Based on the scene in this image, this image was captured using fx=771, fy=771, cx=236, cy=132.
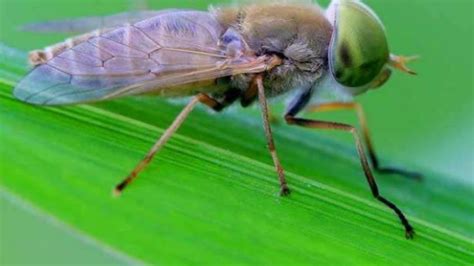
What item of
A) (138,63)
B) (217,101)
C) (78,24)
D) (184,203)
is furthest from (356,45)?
(78,24)

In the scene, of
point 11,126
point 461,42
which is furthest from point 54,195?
point 461,42

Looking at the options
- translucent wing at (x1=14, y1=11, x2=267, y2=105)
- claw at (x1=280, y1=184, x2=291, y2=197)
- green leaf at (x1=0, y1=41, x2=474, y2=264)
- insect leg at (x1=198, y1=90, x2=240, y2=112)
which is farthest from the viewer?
insect leg at (x1=198, y1=90, x2=240, y2=112)

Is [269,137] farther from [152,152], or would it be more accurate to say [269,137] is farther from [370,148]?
[370,148]

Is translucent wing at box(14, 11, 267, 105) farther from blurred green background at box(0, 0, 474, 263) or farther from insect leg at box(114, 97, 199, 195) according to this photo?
Result: blurred green background at box(0, 0, 474, 263)

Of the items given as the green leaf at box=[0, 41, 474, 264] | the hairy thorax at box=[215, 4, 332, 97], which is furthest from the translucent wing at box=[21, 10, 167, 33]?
the green leaf at box=[0, 41, 474, 264]

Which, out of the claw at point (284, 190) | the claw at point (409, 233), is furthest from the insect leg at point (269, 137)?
the claw at point (409, 233)

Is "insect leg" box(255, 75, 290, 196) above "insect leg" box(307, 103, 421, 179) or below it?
above

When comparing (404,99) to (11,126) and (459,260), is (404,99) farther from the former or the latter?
(11,126)
